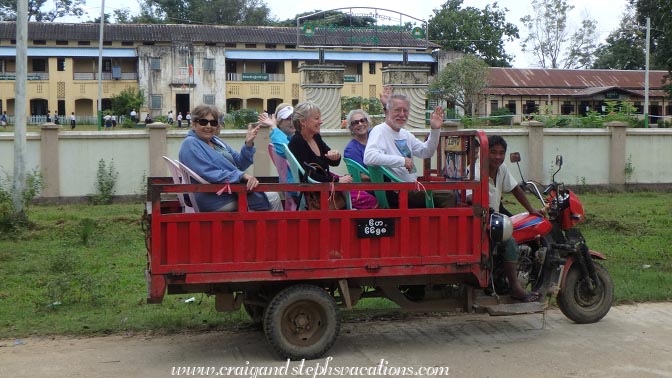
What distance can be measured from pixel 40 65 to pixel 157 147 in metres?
37.4

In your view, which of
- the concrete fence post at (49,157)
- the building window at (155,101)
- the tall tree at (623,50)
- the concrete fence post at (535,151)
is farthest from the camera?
the tall tree at (623,50)

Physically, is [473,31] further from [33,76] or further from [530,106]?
[33,76]

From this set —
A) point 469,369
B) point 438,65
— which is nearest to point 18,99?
point 469,369

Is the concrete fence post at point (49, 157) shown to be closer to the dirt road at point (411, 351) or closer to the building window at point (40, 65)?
the dirt road at point (411, 351)

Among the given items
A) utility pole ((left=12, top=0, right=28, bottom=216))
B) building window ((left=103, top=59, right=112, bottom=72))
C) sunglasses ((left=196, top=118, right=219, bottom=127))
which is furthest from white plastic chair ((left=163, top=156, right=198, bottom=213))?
building window ((left=103, top=59, right=112, bottom=72))

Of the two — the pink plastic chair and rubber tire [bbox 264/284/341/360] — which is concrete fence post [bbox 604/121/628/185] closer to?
the pink plastic chair

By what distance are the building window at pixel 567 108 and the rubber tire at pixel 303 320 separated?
46.2 metres

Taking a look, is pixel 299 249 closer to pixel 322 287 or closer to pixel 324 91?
pixel 322 287

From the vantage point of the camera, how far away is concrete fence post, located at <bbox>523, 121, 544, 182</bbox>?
2006 cm

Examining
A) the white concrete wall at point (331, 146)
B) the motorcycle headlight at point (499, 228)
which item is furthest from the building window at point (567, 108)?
→ the motorcycle headlight at point (499, 228)

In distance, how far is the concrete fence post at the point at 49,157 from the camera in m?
17.7

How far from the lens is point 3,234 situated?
42.6 ft

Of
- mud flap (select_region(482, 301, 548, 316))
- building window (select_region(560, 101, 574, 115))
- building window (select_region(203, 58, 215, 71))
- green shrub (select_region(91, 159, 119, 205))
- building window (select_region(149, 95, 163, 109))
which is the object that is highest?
building window (select_region(203, 58, 215, 71))

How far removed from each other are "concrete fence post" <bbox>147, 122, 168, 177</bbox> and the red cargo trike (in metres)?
12.0
